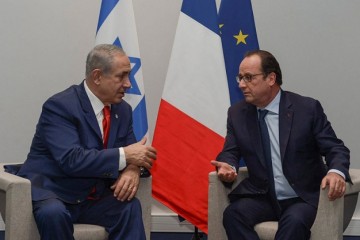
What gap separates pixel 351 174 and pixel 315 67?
1480 mm

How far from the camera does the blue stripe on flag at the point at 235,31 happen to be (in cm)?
473

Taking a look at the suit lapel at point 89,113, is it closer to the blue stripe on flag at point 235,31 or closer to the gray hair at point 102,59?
the gray hair at point 102,59

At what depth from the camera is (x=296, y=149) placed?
152 inches

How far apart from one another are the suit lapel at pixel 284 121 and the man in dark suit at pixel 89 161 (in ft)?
2.38

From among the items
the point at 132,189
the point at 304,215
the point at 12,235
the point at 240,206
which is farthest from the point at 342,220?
the point at 12,235

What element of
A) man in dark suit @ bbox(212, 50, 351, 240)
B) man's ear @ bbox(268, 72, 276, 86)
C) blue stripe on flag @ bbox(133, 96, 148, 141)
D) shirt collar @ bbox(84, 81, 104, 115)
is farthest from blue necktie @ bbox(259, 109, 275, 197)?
blue stripe on flag @ bbox(133, 96, 148, 141)

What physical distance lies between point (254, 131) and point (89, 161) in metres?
0.98

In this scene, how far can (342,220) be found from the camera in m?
3.63

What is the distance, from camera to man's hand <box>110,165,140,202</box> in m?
3.57

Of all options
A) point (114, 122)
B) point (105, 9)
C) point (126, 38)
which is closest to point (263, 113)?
point (114, 122)

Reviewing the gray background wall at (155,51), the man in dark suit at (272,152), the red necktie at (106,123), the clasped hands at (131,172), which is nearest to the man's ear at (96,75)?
the red necktie at (106,123)

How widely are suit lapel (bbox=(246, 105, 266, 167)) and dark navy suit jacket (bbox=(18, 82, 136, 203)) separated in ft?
2.49

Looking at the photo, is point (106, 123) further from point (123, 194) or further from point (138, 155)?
point (123, 194)

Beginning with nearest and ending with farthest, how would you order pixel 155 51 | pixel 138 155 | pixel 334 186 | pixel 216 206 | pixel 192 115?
pixel 334 186 < pixel 138 155 < pixel 216 206 < pixel 192 115 < pixel 155 51
